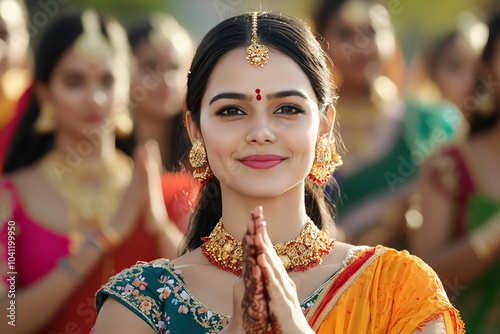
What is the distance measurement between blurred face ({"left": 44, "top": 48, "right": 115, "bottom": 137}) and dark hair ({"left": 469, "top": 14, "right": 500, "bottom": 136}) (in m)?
2.27

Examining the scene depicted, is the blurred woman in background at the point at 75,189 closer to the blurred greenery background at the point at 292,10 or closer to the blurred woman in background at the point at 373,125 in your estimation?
the blurred greenery background at the point at 292,10

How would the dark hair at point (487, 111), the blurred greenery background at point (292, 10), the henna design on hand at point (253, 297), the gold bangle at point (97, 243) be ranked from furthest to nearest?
the blurred greenery background at point (292, 10) → the dark hair at point (487, 111) → the gold bangle at point (97, 243) → the henna design on hand at point (253, 297)

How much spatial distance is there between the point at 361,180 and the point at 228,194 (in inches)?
110

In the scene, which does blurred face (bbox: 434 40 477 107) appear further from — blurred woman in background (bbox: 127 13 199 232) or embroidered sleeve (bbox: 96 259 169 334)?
embroidered sleeve (bbox: 96 259 169 334)

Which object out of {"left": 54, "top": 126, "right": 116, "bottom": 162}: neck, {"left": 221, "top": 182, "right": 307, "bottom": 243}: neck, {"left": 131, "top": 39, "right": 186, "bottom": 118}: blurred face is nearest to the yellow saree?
{"left": 221, "top": 182, "right": 307, "bottom": 243}: neck

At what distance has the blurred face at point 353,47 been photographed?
5898 mm

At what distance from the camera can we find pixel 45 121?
541cm

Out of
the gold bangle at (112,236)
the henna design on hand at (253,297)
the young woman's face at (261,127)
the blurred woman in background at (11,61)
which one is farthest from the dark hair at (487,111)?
the henna design on hand at (253,297)

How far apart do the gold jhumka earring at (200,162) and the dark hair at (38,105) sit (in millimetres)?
2429

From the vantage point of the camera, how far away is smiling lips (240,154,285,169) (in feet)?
9.24

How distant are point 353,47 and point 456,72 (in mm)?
816

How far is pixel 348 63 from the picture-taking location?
233 inches

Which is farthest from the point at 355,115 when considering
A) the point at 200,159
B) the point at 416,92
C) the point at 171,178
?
the point at 200,159

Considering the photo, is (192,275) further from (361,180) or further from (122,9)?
(122,9)
